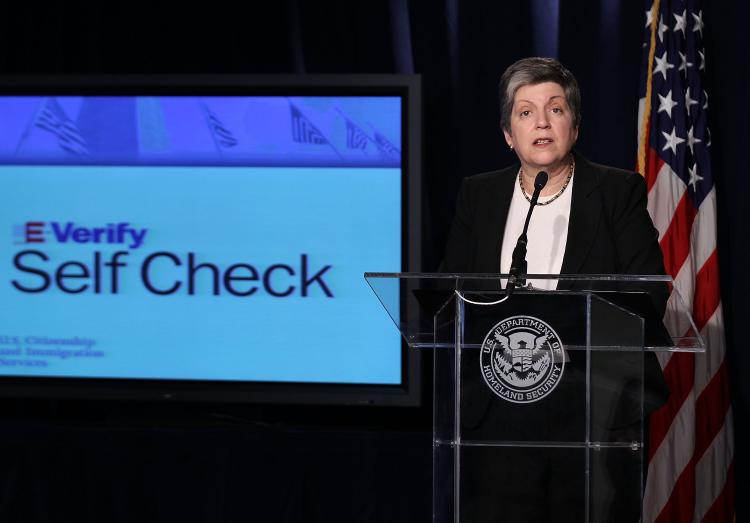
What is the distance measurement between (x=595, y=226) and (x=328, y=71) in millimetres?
2014

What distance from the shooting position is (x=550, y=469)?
176 centimetres

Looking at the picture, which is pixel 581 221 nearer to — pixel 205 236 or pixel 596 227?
pixel 596 227

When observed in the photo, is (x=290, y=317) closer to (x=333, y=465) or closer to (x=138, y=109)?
(x=333, y=465)

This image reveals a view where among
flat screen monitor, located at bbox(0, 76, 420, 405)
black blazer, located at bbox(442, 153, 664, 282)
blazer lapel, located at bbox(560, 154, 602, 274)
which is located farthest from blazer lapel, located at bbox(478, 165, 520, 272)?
flat screen monitor, located at bbox(0, 76, 420, 405)

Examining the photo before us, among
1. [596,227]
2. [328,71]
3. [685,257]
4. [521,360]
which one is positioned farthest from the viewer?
[328,71]

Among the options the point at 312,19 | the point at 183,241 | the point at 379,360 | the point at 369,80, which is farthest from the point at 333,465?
the point at 312,19

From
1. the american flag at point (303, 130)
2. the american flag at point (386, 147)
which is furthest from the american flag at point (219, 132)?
the american flag at point (386, 147)

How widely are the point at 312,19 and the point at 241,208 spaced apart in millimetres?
884

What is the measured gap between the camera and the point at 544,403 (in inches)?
69.1

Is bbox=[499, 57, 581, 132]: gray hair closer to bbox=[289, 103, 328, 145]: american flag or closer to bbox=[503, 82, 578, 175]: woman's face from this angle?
bbox=[503, 82, 578, 175]: woman's face

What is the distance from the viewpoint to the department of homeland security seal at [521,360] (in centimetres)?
174

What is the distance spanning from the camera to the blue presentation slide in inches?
146

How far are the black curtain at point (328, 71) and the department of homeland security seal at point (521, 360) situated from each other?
6.03 ft

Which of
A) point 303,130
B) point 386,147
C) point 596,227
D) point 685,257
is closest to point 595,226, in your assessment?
point 596,227
